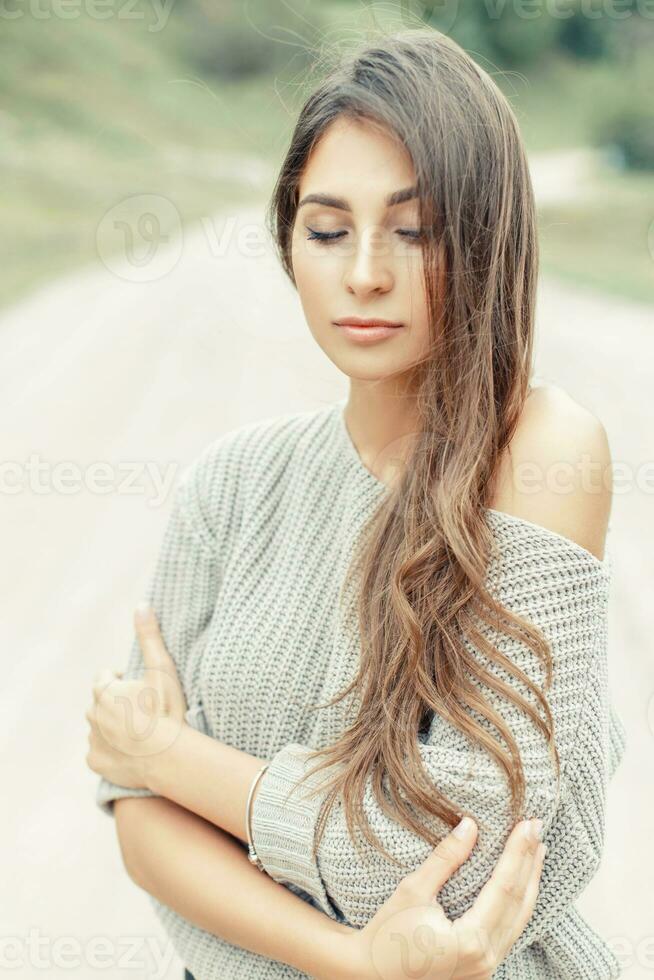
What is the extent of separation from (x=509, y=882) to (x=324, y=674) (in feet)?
0.91

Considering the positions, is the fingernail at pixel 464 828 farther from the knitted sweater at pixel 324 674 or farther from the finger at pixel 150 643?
the finger at pixel 150 643

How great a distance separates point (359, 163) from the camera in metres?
0.99

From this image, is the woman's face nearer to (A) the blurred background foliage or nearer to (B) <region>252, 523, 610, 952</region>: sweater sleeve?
(B) <region>252, 523, 610, 952</region>: sweater sleeve

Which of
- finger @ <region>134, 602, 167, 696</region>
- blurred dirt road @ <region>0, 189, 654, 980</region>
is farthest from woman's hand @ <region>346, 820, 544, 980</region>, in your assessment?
blurred dirt road @ <region>0, 189, 654, 980</region>

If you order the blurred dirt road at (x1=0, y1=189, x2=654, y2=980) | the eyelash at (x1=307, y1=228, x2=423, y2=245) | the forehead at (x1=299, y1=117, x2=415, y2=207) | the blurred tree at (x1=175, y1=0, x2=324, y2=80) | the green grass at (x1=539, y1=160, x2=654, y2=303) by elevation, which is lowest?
the blurred dirt road at (x1=0, y1=189, x2=654, y2=980)

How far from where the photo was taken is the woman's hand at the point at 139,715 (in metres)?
1.13

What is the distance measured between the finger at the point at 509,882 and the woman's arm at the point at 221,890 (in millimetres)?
129

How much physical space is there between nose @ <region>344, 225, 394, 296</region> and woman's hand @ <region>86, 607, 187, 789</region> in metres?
0.45

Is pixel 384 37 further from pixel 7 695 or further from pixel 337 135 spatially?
pixel 7 695

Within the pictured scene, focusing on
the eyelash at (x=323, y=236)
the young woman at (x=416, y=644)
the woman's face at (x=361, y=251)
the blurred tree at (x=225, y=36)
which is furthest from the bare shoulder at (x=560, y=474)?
the blurred tree at (x=225, y=36)

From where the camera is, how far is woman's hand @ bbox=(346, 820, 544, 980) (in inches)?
35.9

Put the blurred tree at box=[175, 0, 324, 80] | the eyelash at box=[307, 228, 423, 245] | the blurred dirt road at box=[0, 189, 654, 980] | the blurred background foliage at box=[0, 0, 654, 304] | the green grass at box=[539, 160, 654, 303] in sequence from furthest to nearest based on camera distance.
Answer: the blurred tree at box=[175, 0, 324, 80]
the blurred background foliage at box=[0, 0, 654, 304]
the green grass at box=[539, 160, 654, 303]
the blurred dirt road at box=[0, 189, 654, 980]
the eyelash at box=[307, 228, 423, 245]

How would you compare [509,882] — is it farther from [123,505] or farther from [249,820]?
[123,505]

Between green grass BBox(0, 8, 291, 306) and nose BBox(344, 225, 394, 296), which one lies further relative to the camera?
green grass BBox(0, 8, 291, 306)
